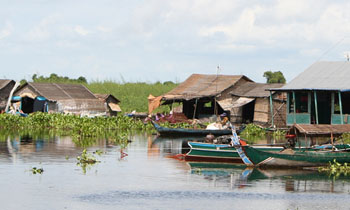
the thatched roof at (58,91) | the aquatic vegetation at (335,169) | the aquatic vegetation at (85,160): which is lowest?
the aquatic vegetation at (335,169)

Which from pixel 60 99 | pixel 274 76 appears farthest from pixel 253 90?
pixel 274 76

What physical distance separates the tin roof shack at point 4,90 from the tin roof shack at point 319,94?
18.6 meters

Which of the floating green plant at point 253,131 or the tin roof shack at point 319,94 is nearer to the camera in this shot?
the tin roof shack at point 319,94

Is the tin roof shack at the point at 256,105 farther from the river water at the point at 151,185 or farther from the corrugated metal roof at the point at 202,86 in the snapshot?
the river water at the point at 151,185

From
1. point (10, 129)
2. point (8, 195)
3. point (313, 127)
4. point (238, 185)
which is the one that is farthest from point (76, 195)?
point (10, 129)

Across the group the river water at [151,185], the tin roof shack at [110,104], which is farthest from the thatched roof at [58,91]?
the river water at [151,185]

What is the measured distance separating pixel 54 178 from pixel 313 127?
774cm

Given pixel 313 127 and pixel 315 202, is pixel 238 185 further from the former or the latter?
pixel 313 127

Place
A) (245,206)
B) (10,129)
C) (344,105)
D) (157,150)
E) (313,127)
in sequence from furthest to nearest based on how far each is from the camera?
(10,129) → (344,105) → (157,150) → (313,127) → (245,206)

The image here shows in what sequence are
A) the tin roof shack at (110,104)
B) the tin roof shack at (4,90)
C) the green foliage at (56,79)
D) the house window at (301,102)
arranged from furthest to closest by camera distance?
the green foliage at (56,79)
the tin roof shack at (110,104)
the tin roof shack at (4,90)
the house window at (301,102)

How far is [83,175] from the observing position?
18438mm

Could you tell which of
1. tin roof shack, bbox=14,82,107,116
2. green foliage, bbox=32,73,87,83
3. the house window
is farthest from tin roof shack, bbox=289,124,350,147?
green foliage, bbox=32,73,87,83

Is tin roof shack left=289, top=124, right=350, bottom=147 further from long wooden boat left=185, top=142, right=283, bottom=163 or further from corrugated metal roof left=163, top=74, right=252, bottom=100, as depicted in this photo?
corrugated metal roof left=163, top=74, right=252, bottom=100

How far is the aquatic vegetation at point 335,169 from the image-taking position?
19.5 metres
